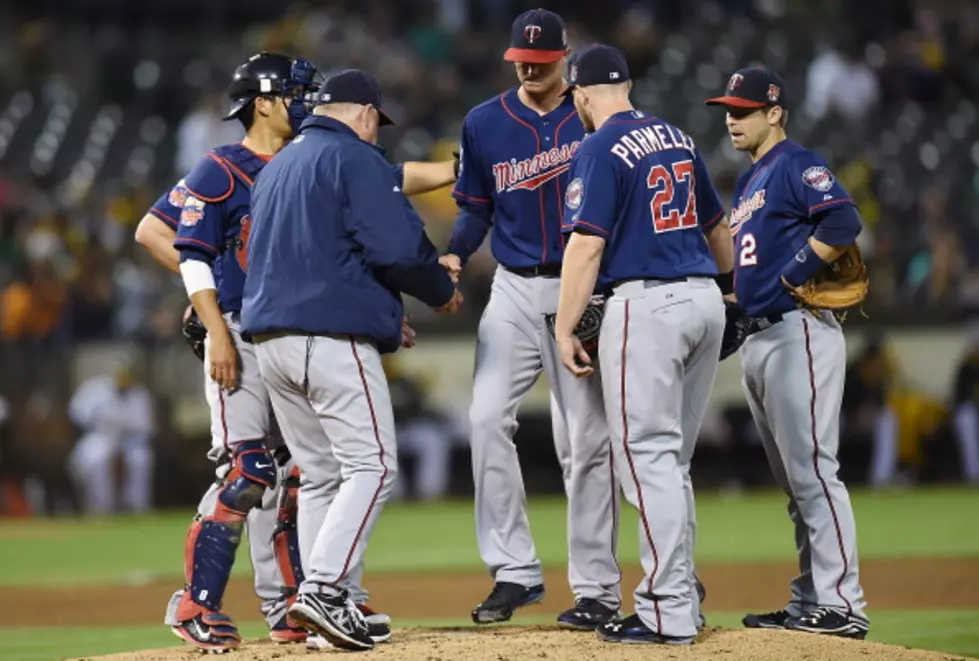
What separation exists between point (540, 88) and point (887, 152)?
12.1 m

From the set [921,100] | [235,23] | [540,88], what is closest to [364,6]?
[235,23]

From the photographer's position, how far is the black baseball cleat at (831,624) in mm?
6484

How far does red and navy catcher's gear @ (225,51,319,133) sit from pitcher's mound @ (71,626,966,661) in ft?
7.11

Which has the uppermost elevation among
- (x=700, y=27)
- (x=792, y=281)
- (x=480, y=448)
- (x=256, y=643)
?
(x=700, y=27)

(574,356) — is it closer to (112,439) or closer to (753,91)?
(753,91)

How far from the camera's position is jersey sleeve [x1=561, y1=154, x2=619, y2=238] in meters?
5.93

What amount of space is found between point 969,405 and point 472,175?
10067 mm

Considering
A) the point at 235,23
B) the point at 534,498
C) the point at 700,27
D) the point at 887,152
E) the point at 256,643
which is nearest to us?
the point at 256,643

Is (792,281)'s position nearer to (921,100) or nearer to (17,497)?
(17,497)

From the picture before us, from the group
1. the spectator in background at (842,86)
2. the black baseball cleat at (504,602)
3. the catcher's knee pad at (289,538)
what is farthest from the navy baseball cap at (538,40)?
the spectator in background at (842,86)

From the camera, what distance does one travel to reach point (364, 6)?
21734 mm

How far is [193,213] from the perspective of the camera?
641cm

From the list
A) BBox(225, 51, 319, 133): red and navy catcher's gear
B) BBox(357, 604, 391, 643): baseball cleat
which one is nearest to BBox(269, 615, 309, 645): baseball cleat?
BBox(357, 604, 391, 643): baseball cleat

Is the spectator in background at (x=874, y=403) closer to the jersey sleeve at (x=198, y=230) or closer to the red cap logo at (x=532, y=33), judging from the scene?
the red cap logo at (x=532, y=33)
